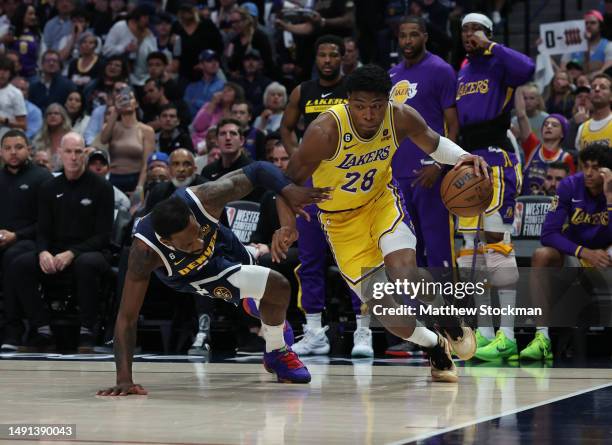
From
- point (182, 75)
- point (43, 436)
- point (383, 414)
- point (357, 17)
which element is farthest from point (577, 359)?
point (182, 75)

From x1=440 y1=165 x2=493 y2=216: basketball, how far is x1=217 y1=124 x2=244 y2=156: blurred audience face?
3.27 meters

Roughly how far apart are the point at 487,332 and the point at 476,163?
2247 millimetres

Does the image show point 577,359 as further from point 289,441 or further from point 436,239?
point 289,441

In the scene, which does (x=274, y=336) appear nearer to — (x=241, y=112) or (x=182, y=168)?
(x=182, y=168)

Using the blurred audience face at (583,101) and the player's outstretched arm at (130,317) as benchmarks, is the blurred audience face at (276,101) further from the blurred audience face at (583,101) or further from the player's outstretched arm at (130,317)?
the player's outstretched arm at (130,317)

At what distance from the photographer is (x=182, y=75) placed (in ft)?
45.9

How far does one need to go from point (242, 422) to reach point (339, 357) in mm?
3464

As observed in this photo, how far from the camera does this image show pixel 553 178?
9.47m

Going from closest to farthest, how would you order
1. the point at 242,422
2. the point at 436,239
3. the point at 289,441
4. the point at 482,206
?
the point at 289,441 < the point at 242,422 < the point at 482,206 < the point at 436,239

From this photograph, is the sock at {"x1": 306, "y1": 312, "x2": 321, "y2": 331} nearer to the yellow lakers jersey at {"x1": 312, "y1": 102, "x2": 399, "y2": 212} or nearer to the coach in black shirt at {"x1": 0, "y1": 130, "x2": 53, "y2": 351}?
the yellow lakers jersey at {"x1": 312, "y1": 102, "x2": 399, "y2": 212}

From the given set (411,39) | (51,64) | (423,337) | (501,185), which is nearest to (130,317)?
(423,337)

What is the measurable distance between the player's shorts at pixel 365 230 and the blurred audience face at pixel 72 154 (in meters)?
3.61

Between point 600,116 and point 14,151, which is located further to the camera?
point 14,151

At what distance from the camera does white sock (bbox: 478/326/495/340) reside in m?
8.26
